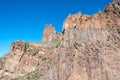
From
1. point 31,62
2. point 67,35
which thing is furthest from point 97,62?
point 31,62

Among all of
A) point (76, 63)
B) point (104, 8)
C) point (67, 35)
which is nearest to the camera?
point (76, 63)

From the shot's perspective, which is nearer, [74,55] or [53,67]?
[74,55]

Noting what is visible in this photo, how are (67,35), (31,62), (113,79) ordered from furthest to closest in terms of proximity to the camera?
(31,62) → (67,35) → (113,79)

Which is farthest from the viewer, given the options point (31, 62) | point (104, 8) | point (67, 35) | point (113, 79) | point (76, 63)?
point (31, 62)

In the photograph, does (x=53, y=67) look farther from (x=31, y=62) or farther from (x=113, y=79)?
(x=31, y=62)

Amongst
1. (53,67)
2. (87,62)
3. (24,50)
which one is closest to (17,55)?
(24,50)

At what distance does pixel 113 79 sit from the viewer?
220ft

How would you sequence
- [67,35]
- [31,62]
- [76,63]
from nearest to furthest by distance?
1. [76,63]
2. [67,35]
3. [31,62]

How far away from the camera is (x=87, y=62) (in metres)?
71.1

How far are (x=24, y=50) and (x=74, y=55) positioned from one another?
3883 inches

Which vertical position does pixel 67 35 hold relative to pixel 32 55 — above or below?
below

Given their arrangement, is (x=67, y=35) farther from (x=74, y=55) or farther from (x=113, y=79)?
(x=113, y=79)

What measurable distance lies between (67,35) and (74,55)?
689 centimetres

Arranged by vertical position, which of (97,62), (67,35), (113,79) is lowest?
(113,79)
